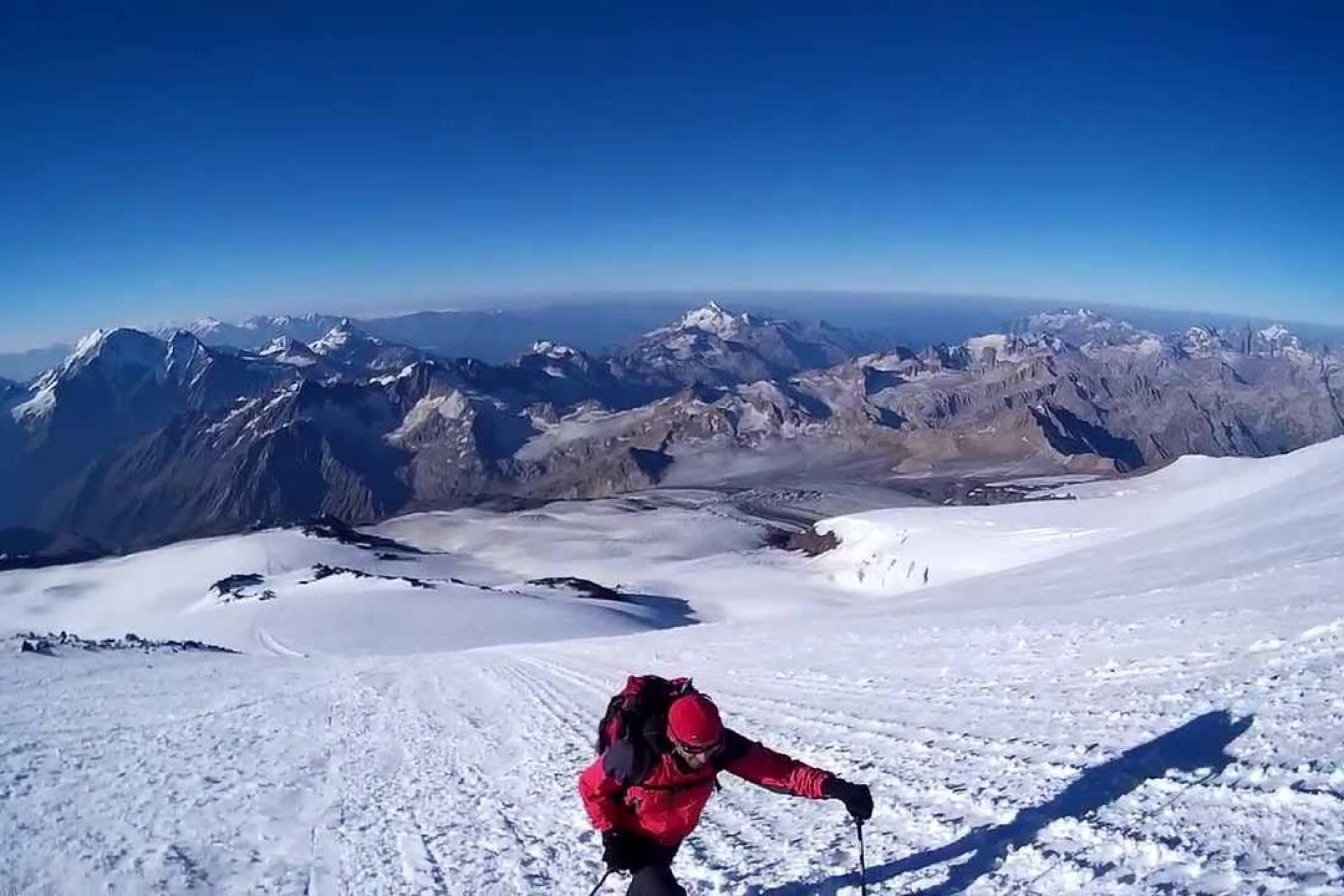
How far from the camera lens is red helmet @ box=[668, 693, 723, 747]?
12.8 ft

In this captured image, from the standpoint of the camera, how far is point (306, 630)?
43.1 m

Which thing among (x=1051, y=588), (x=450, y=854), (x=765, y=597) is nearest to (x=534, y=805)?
(x=450, y=854)

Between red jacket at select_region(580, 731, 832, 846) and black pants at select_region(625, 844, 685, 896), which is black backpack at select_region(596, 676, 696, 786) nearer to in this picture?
red jacket at select_region(580, 731, 832, 846)

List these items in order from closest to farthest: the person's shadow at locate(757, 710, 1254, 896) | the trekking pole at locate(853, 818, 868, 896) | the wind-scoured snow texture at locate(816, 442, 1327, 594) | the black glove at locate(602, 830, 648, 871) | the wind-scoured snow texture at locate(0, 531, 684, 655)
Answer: the black glove at locate(602, 830, 648, 871) → the trekking pole at locate(853, 818, 868, 896) → the person's shadow at locate(757, 710, 1254, 896) → the wind-scoured snow texture at locate(816, 442, 1327, 594) → the wind-scoured snow texture at locate(0, 531, 684, 655)

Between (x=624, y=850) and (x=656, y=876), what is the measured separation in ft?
0.78

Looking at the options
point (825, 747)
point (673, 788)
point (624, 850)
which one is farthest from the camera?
point (825, 747)

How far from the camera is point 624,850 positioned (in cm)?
432

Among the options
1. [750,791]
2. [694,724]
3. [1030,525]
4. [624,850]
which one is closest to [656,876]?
[624,850]

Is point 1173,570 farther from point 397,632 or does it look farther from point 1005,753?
point 397,632

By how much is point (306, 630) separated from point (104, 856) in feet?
133

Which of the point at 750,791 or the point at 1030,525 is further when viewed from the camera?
the point at 1030,525

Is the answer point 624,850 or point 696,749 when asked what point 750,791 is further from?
point 696,749

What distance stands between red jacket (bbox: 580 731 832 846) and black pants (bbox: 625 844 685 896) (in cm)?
7

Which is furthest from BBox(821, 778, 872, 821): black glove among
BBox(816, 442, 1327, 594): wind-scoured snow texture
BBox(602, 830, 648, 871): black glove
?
BBox(816, 442, 1327, 594): wind-scoured snow texture
